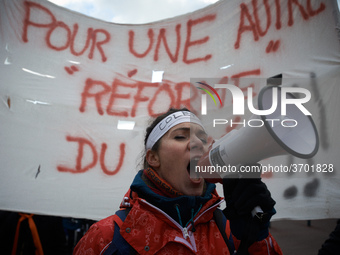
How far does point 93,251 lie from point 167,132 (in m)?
0.75

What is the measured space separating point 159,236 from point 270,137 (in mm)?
667

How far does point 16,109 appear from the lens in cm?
217

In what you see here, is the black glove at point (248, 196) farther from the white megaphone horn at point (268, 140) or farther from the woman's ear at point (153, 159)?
the woman's ear at point (153, 159)

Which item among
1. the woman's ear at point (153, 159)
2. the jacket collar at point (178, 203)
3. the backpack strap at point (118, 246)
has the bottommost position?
the backpack strap at point (118, 246)

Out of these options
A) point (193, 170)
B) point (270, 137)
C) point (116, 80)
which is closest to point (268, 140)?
point (270, 137)

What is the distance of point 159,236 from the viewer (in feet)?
3.53

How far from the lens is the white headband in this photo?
1.51 meters

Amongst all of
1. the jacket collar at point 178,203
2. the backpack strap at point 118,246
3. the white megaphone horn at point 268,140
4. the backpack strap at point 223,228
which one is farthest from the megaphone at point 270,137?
the backpack strap at point 118,246

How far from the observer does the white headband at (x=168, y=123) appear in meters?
1.51

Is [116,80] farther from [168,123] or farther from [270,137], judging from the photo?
[270,137]

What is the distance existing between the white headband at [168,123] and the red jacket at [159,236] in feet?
1.53

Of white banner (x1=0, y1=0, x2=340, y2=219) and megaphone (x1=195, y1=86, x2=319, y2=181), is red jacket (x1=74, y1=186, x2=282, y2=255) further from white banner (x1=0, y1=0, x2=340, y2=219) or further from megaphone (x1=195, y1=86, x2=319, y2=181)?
white banner (x1=0, y1=0, x2=340, y2=219)

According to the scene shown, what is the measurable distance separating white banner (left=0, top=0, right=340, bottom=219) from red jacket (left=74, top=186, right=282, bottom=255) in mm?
708

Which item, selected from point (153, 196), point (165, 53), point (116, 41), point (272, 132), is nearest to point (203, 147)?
point (153, 196)
